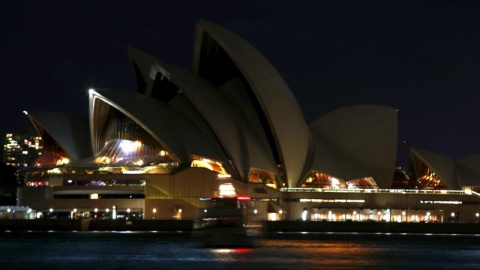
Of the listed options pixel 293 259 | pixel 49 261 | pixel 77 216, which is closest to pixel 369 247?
pixel 293 259

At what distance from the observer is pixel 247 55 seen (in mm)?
84812

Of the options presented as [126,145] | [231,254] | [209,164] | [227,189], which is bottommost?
[231,254]

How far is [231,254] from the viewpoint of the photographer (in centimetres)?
5569

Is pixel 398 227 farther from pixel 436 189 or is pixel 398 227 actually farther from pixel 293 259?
pixel 293 259

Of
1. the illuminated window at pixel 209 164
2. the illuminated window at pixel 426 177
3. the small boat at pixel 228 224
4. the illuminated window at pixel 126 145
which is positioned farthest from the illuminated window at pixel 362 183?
the small boat at pixel 228 224

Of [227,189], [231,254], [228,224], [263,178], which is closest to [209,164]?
[227,189]

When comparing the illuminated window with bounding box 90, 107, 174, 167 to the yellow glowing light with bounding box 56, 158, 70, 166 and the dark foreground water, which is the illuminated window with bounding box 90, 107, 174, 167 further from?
the dark foreground water

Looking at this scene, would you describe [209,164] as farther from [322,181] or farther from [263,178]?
[322,181]

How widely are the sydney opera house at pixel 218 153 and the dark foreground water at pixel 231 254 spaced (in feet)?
48.9

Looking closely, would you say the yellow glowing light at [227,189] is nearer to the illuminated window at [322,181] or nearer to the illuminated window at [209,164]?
the illuminated window at [209,164]

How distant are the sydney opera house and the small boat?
2012cm

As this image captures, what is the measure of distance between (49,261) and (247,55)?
1517 inches

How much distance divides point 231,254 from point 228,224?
16.5 feet

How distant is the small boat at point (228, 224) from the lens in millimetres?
60312
